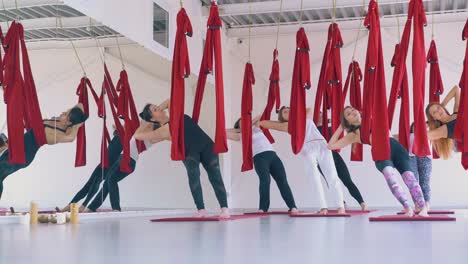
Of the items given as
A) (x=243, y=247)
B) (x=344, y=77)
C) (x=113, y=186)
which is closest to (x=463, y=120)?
(x=243, y=247)

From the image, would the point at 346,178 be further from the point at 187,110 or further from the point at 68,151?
the point at 68,151

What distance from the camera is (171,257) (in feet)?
8.77

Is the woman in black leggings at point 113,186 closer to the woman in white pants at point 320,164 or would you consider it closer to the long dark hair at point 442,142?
the woman in white pants at point 320,164

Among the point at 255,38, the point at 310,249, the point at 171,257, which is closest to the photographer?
the point at 171,257

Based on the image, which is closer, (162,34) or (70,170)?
(70,170)

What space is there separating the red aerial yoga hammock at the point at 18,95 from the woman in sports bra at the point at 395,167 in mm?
3026

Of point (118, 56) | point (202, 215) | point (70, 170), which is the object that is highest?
point (118, 56)

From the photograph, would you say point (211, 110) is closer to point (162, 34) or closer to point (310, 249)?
point (162, 34)

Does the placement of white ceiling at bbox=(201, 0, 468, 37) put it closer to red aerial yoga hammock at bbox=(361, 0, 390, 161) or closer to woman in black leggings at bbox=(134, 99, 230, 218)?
woman in black leggings at bbox=(134, 99, 230, 218)

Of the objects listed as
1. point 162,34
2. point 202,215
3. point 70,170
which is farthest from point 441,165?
point 70,170

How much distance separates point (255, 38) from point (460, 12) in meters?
3.88

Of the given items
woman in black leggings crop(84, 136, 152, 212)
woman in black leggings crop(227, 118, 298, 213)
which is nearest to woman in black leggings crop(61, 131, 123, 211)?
woman in black leggings crop(84, 136, 152, 212)

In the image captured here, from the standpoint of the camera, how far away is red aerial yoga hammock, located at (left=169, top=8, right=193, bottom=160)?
5988 mm

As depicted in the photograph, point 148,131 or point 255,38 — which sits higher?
point 255,38
